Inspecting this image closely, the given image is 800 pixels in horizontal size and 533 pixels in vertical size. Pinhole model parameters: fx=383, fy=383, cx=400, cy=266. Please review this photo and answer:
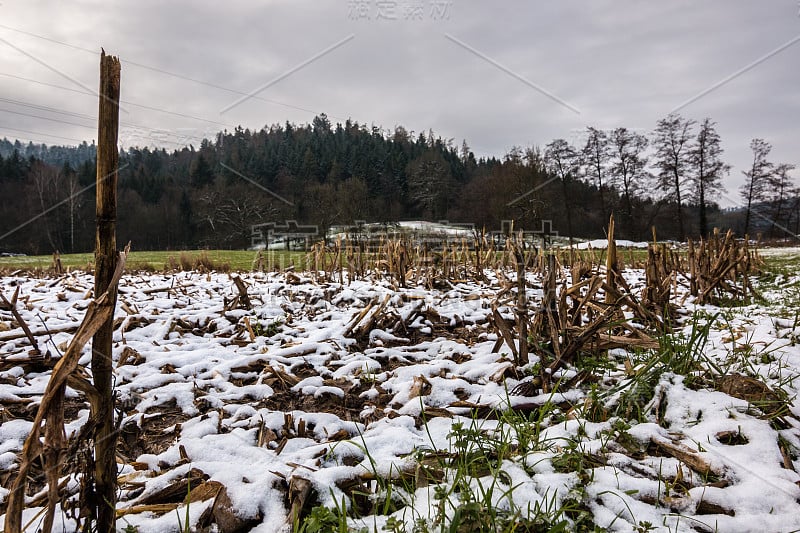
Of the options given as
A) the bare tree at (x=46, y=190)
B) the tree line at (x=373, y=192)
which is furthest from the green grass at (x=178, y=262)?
the bare tree at (x=46, y=190)

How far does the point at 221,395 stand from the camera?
8.21 feet

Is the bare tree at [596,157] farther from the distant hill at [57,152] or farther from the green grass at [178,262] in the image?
the distant hill at [57,152]

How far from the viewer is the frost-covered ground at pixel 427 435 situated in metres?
1.37

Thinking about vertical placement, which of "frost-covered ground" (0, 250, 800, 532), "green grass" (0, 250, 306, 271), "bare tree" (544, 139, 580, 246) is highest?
"bare tree" (544, 139, 580, 246)

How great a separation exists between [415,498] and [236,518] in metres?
0.64

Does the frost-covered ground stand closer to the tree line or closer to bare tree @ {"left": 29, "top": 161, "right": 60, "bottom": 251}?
the tree line

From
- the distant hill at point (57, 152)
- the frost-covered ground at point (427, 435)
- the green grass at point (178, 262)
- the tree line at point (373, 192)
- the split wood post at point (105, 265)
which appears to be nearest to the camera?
the split wood post at point (105, 265)

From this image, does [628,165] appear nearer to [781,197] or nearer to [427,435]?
[781,197]

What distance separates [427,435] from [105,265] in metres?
1.58

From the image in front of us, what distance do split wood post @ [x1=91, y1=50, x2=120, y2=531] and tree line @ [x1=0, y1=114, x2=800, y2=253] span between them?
1727cm

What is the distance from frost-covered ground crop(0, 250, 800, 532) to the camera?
4.50 ft

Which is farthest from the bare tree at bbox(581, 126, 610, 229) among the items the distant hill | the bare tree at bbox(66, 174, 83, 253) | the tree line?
the distant hill

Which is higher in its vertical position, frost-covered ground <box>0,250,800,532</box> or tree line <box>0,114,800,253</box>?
tree line <box>0,114,800,253</box>

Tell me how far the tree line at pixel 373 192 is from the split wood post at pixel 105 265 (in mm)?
17271
